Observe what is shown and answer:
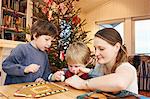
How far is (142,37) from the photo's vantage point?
5980mm

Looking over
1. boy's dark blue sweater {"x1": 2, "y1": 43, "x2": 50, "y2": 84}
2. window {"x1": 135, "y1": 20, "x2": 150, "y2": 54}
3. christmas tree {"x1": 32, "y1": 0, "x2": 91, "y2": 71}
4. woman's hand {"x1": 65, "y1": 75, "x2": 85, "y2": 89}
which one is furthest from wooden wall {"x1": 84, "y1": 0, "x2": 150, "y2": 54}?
woman's hand {"x1": 65, "y1": 75, "x2": 85, "y2": 89}

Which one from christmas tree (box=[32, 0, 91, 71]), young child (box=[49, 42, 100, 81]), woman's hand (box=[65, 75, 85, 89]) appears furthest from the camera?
christmas tree (box=[32, 0, 91, 71])

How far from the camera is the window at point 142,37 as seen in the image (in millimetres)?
5922

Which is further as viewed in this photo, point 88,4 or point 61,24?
point 88,4

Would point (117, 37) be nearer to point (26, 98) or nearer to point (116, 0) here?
point (26, 98)

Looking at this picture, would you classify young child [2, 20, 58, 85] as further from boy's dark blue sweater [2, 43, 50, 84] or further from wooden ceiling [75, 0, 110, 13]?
wooden ceiling [75, 0, 110, 13]

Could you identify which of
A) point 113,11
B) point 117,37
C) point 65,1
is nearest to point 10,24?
point 65,1

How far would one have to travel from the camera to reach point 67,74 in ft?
5.08

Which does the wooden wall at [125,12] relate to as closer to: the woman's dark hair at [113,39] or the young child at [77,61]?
the young child at [77,61]

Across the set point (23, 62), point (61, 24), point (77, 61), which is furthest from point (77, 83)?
point (61, 24)

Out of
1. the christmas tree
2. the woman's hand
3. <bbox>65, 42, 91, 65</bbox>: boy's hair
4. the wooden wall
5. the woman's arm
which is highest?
the wooden wall

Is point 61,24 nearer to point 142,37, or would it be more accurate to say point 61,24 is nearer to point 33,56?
point 33,56

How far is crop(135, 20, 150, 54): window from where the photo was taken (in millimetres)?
5922

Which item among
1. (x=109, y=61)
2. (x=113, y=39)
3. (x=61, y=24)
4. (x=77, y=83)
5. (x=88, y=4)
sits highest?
(x=88, y=4)
